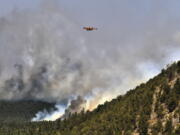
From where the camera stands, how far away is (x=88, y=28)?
332 feet

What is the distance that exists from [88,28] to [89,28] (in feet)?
0.91

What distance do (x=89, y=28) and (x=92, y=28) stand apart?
943 millimetres

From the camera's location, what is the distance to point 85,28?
10181 centimetres

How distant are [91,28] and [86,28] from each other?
143 centimetres

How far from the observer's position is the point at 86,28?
101375 millimetres

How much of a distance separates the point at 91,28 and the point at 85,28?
1.84 metres

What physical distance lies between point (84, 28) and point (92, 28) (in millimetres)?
Answer: 2452

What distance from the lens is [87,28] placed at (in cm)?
10150

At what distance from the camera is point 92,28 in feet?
331

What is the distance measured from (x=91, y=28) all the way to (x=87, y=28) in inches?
47.2

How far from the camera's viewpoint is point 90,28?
101188 millimetres

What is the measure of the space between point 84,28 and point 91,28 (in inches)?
82.7

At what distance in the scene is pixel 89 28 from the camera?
332 ft

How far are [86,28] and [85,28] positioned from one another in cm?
52
